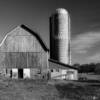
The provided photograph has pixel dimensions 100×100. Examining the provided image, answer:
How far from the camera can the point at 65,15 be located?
32625 mm

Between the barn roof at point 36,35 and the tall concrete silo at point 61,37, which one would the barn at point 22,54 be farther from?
the tall concrete silo at point 61,37

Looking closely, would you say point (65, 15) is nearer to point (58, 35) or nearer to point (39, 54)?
point (58, 35)

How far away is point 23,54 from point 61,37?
11315 millimetres

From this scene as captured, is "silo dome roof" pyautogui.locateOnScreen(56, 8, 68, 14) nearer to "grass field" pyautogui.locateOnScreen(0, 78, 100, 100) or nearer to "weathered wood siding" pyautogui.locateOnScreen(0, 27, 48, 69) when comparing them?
"weathered wood siding" pyautogui.locateOnScreen(0, 27, 48, 69)

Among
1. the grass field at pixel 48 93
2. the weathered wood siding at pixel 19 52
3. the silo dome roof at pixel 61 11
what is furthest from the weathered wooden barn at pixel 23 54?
the silo dome roof at pixel 61 11


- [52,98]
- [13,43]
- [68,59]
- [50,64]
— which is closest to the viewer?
[52,98]

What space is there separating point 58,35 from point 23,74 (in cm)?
1236

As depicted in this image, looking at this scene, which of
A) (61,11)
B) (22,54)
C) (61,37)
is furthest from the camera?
(61,11)

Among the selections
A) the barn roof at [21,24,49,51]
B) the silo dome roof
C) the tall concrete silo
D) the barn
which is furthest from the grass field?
the silo dome roof

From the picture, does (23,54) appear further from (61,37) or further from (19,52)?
(61,37)

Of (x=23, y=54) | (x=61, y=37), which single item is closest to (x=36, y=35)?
(x=23, y=54)

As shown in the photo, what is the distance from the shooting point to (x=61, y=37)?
31.6 metres

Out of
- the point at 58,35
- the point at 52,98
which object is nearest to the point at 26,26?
the point at 58,35

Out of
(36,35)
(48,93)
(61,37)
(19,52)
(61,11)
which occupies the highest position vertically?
(61,11)
